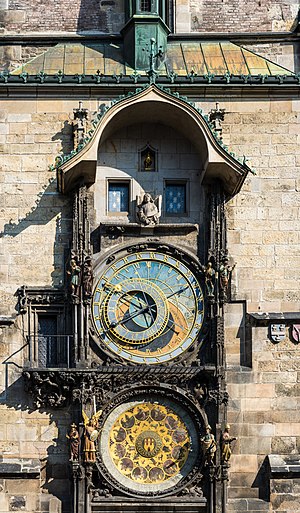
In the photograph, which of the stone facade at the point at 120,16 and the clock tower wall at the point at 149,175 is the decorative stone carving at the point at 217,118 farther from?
the stone facade at the point at 120,16

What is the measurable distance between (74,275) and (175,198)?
70.4 inches

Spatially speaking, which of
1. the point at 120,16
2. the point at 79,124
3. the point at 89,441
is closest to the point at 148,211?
the point at 79,124

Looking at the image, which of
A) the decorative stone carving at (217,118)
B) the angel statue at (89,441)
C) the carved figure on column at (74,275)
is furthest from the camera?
the decorative stone carving at (217,118)

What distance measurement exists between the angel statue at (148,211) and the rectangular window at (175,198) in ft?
0.75

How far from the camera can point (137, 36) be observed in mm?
21766

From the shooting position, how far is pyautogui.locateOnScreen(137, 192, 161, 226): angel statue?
2061 centimetres

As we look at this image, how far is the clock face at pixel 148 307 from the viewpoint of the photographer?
66.2 feet

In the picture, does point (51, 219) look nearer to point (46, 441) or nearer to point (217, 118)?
point (217, 118)

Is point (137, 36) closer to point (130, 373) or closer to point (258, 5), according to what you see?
point (258, 5)

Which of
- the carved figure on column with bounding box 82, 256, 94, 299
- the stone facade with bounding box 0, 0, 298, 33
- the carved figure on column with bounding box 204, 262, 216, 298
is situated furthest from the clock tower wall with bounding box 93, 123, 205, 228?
the stone facade with bounding box 0, 0, 298, 33

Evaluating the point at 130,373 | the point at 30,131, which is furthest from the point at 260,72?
the point at 130,373

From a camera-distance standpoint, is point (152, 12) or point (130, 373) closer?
point (130, 373)

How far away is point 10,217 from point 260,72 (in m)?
3.92

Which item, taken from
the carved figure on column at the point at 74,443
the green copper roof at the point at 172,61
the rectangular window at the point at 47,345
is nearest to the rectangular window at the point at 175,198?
the green copper roof at the point at 172,61
